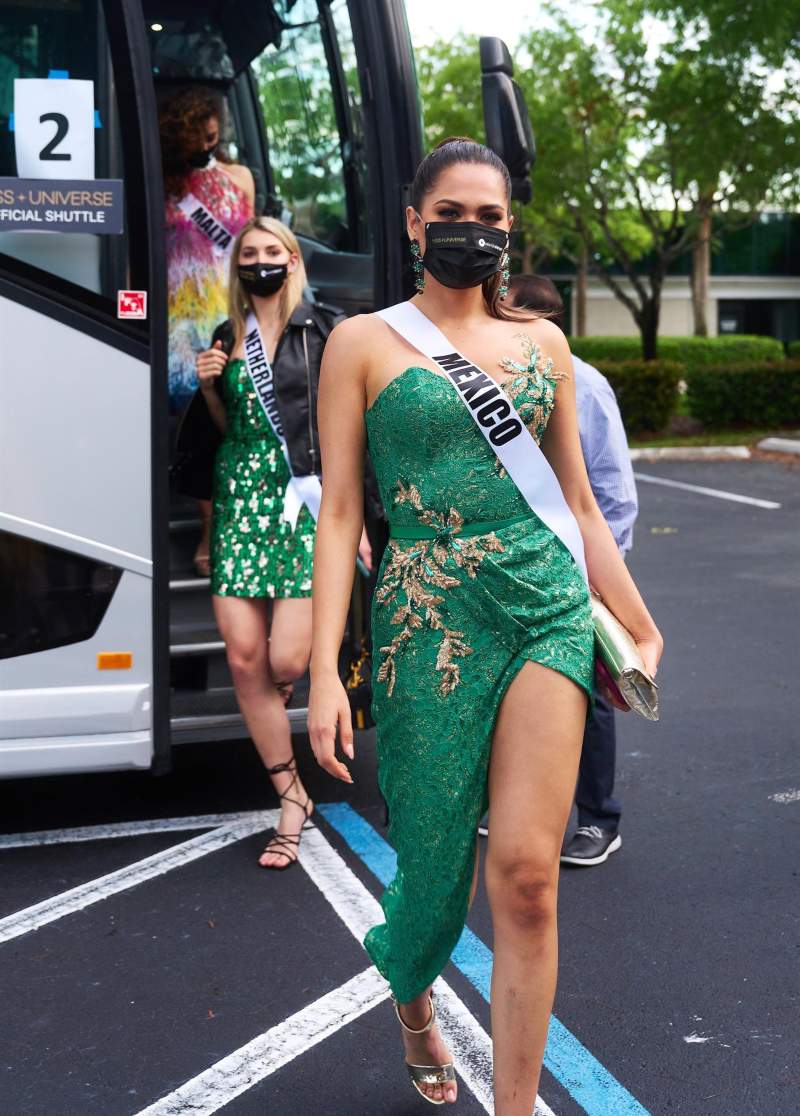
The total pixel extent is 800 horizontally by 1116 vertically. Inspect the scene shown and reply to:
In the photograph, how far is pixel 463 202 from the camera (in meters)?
2.68

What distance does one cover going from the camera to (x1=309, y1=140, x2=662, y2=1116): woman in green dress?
257 cm

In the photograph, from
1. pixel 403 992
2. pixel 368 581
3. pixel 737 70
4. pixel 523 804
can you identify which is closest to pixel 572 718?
pixel 523 804

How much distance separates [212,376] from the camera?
4.55 metres

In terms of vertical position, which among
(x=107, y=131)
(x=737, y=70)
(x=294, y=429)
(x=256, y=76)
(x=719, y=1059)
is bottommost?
(x=719, y=1059)

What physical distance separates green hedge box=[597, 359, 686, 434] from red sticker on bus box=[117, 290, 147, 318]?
16411 millimetres

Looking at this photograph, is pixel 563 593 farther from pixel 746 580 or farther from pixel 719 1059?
pixel 746 580

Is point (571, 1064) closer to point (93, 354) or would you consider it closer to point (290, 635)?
point (290, 635)

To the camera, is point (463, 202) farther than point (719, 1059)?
No

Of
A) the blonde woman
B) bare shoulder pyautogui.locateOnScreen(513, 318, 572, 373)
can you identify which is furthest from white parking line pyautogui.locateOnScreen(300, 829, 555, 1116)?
bare shoulder pyautogui.locateOnScreen(513, 318, 572, 373)

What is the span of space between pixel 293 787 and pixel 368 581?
2.81 feet

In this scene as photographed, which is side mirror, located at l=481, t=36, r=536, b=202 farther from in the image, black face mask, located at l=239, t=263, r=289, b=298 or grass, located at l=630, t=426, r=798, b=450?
grass, located at l=630, t=426, r=798, b=450

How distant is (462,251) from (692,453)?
16.3 m

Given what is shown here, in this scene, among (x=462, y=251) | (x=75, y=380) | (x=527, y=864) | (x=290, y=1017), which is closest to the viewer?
(x=527, y=864)

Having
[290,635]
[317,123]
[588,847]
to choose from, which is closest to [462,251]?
[290,635]
